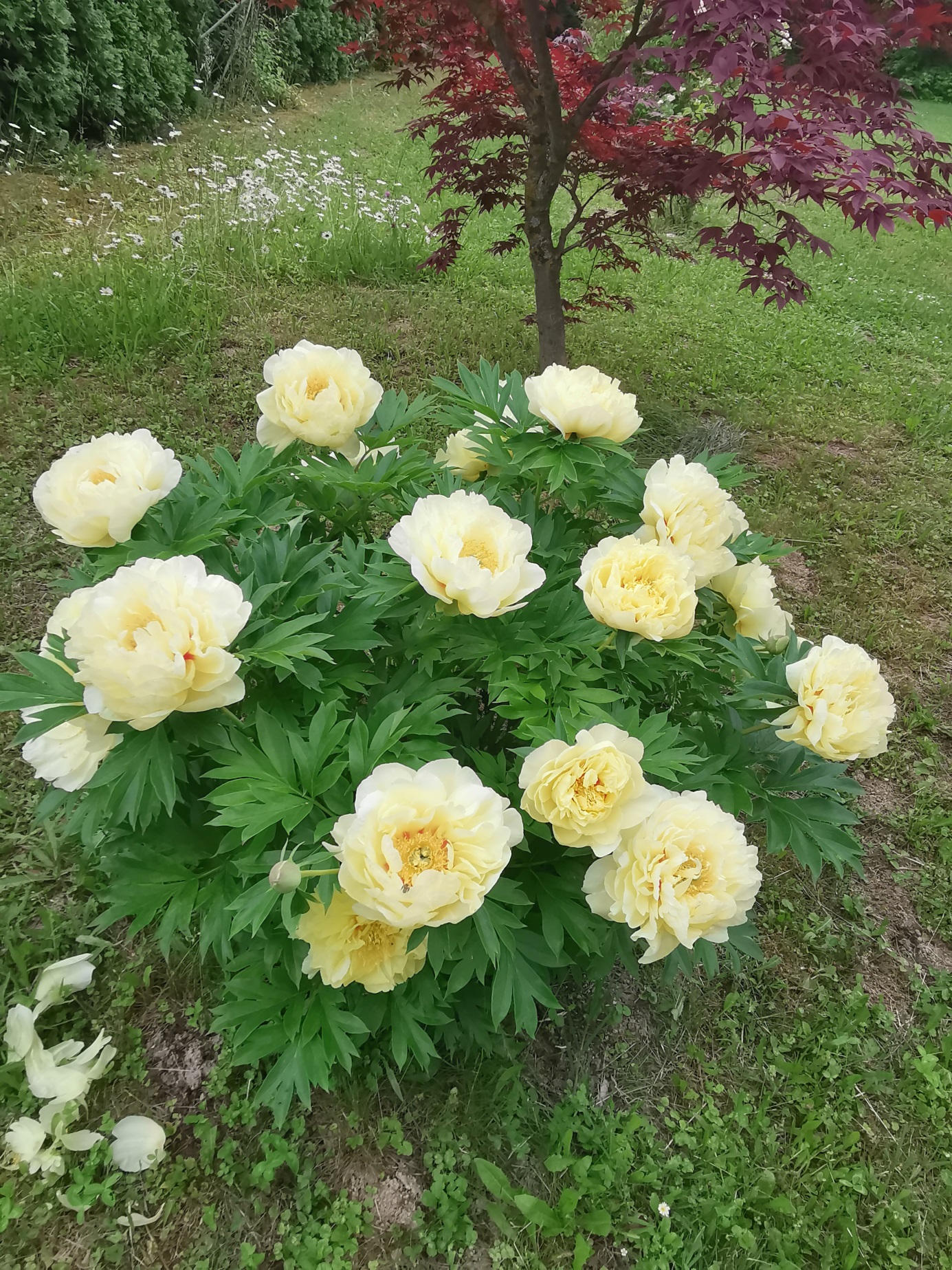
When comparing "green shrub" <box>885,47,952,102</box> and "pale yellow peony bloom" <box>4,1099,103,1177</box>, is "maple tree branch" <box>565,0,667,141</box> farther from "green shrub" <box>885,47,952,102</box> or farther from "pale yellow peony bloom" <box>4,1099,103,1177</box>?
"pale yellow peony bloom" <box>4,1099,103,1177</box>

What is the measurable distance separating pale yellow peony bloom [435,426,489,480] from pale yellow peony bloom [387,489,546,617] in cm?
45

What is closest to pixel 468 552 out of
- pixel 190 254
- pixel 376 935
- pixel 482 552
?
pixel 482 552

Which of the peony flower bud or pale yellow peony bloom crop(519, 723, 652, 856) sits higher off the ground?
pale yellow peony bloom crop(519, 723, 652, 856)

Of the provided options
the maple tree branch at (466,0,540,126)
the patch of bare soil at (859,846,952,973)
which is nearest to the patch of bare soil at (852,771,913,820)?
the patch of bare soil at (859,846,952,973)

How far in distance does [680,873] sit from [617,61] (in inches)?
116

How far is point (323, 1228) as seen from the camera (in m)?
1.43

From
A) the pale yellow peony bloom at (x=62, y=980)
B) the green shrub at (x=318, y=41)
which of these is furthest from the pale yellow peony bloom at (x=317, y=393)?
the green shrub at (x=318, y=41)

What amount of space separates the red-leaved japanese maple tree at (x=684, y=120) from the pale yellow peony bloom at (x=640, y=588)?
1.71 metres

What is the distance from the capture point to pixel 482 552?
45.6 inches

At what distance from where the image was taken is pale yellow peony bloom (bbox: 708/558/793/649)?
4.77 feet

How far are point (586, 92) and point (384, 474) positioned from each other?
9.49 ft

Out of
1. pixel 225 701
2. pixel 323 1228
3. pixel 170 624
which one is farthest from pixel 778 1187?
pixel 170 624

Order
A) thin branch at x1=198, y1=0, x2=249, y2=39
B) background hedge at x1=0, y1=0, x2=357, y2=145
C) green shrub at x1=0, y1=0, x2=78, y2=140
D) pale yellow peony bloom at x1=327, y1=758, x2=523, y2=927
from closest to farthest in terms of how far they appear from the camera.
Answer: pale yellow peony bloom at x1=327, y1=758, x2=523, y2=927, green shrub at x1=0, y1=0, x2=78, y2=140, background hedge at x1=0, y1=0, x2=357, y2=145, thin branch at x1=198, y1=0, x2=249, y2=39

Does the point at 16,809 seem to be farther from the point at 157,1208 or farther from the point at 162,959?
the point at 157,1208
